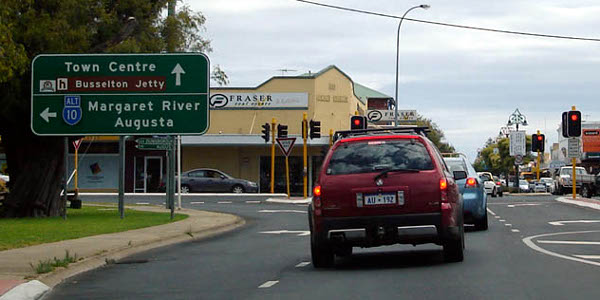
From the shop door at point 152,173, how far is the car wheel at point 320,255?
44.9 meters

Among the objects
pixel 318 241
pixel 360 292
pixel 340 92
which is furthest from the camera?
pixel 340 92

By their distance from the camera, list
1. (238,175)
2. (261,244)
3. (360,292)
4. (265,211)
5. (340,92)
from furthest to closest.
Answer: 1. (340,92)
2. (238,175)
3. (265,211)
4. (261,244)
5. (360,292)

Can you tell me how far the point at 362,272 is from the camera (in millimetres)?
11805

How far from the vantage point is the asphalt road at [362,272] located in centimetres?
981

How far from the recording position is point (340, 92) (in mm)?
62094

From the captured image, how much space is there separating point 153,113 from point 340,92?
125 feet

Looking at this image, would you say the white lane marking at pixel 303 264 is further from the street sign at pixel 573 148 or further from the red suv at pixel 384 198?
the street sign at pixel 573 148

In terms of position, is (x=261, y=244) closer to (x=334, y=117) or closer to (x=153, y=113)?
(x=153, y=113)

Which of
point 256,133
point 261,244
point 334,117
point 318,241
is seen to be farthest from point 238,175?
point 318,241

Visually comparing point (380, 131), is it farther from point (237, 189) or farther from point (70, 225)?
point (237, 189)

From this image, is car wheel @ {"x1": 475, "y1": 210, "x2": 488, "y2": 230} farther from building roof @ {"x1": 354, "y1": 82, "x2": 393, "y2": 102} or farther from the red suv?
building roof @ {"x1": 354, "y1": 82, "x2": 393, "y2": 102}

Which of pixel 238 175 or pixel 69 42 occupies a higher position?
pixel 69 42

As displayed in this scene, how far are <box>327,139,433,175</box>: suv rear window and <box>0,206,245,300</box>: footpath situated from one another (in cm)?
381

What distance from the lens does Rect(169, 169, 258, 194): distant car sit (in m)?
50.3
